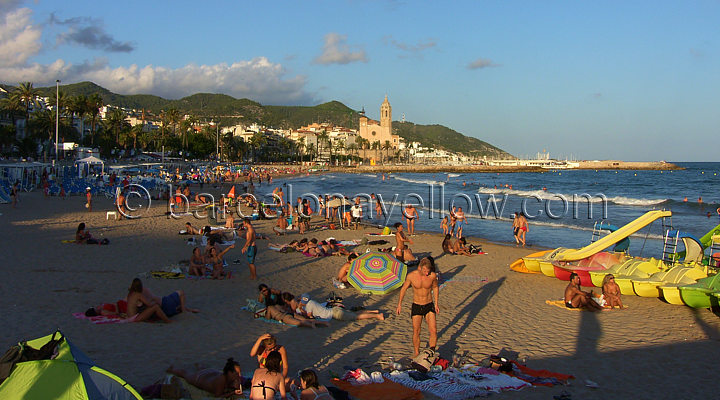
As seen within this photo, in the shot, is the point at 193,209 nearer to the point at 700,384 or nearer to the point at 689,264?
the point at 689,264

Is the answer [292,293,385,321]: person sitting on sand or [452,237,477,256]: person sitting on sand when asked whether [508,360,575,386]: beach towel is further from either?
[452,237,477,256]: person sitting on sand

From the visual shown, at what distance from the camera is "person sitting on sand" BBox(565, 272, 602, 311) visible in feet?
28.7

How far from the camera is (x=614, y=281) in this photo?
930 cm

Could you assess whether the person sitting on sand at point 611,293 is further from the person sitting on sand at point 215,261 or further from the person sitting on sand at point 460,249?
the person sitting on sand at point 215,261

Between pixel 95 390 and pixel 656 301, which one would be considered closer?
pixel 95 390

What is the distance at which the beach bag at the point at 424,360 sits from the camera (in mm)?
5820

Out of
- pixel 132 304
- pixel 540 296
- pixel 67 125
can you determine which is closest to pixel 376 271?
pixel 540 296

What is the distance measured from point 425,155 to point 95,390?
193030 millimetres

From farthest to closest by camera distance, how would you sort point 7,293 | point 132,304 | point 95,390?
point 7,293
point 132,304
point 95,390

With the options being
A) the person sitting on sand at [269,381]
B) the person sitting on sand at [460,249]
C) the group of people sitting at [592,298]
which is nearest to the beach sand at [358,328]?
the group of people sitting at [592,298]

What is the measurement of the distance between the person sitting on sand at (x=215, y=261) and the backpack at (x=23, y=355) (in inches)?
232

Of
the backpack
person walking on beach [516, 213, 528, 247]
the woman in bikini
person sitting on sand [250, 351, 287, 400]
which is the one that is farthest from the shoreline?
the backpack

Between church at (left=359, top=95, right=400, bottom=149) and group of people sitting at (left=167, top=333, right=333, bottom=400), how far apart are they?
15915 cm

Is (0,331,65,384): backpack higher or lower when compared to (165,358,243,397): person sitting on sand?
higher
